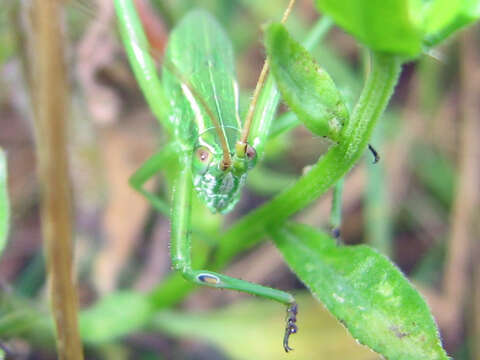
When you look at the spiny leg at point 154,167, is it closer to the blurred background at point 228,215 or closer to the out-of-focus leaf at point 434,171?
the blurred background at point 228,215

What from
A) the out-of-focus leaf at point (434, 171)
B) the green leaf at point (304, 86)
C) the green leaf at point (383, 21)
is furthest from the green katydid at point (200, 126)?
the out-of-focus leaf at point (434, 171)

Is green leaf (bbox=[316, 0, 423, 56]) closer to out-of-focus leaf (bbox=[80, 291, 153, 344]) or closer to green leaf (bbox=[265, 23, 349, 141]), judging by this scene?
green leaf (bbox=[265, 23, 349, 141])

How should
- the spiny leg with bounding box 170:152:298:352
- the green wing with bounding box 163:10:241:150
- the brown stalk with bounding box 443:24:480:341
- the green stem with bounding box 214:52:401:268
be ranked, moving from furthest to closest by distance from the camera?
the brown stalk with bounding box 443:24:480:341 < the green wing with bounding box 163:10:241:150 < the spiny leg with bounding box 170:152:298:352 < the green stem with bounding box 214:52:401:268

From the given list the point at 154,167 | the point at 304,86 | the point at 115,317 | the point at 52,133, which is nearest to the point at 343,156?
the point at 304,86

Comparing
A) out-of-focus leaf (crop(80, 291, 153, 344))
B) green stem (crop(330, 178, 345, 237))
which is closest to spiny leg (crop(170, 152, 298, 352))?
green stem (crop(330, 178, 345, 237))

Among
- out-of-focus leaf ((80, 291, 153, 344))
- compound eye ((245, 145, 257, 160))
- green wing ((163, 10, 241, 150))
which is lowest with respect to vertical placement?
out-of-focus leaf ((80, 291, 153, 344))

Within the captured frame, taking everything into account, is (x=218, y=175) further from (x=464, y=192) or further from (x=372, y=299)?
(x=464, y=192)
